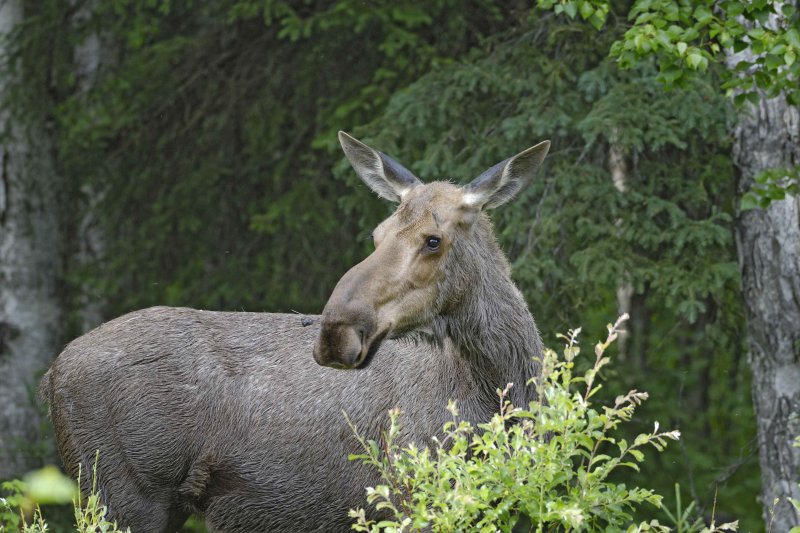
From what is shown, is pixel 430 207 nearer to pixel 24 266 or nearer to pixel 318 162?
pixel 318 162

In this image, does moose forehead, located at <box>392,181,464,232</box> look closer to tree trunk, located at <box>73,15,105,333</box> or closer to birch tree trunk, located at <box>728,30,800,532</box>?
birch tree trunk, located at <box>728,30,800,532</box>

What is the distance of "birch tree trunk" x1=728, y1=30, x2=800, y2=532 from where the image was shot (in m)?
8.64

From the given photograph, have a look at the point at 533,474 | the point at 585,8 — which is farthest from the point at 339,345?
the point at 585,8

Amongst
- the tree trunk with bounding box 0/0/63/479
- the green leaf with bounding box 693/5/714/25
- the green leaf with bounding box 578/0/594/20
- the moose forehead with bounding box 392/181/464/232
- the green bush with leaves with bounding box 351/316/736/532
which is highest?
the green leaf with bounding box 578/0/594/20

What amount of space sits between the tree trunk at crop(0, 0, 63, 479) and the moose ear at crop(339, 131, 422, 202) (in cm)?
658

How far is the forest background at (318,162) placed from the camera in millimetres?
8945

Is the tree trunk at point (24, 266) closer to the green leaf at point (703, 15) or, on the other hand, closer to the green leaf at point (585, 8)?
the green leaf at point (585, 8)

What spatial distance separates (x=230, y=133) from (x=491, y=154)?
3.92 metres

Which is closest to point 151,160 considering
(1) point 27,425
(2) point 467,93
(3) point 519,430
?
(1) point 27,425

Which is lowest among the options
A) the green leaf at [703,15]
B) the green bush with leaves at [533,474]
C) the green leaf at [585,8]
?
the green bush with leaves at [533,474]

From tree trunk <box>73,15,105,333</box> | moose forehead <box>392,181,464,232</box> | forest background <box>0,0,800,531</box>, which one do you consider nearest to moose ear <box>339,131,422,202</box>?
moose forehead <box>392,181,464,232</box>

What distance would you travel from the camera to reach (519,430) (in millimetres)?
4203

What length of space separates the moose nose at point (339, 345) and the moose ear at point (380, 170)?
4.51 ft

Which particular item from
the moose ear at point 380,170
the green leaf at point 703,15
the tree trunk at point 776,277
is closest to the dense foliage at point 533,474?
the moose ear at point 380,170
